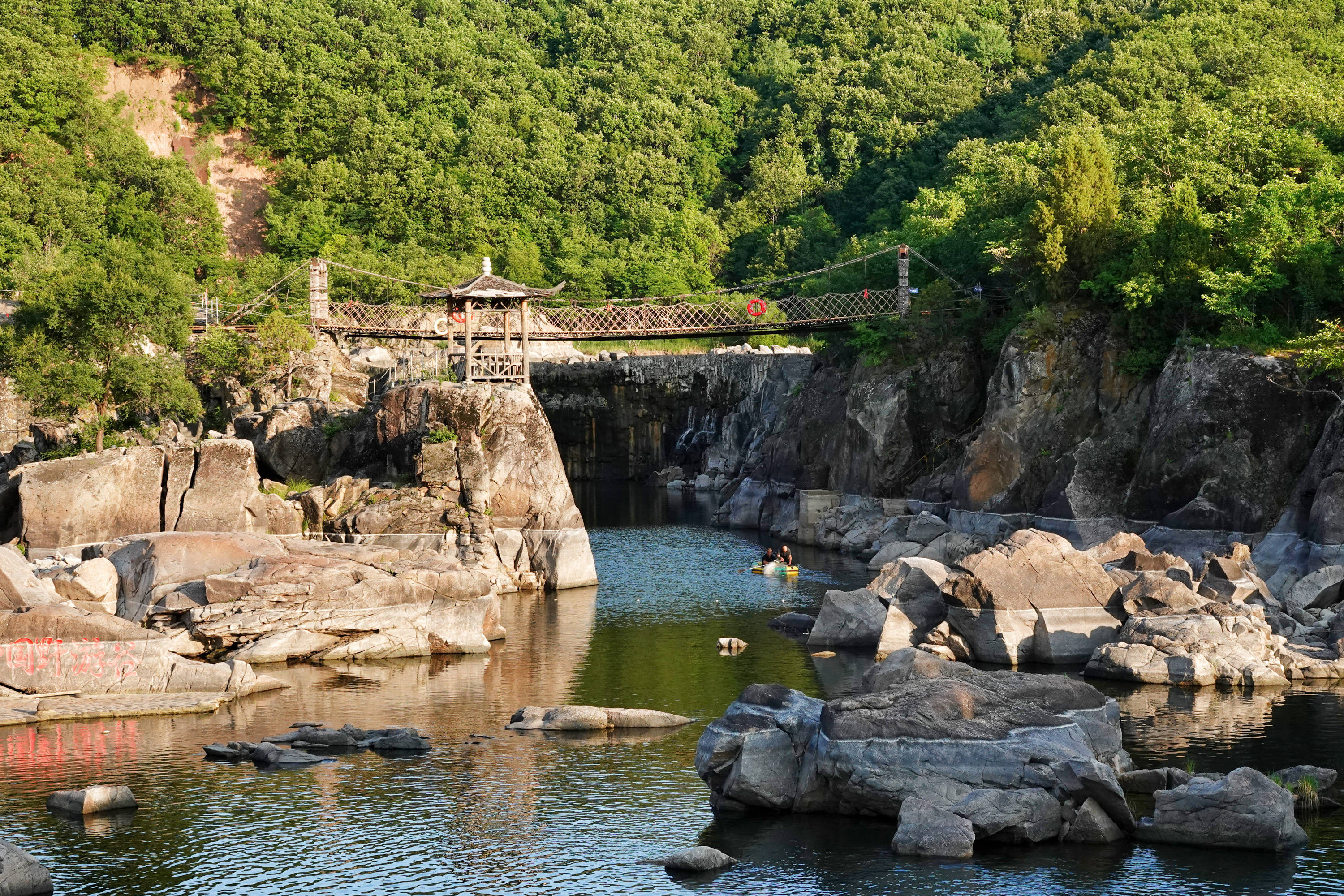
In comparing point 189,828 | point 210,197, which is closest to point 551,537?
point 189,828

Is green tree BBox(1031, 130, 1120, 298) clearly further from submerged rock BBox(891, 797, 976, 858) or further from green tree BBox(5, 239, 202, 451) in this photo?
submerged rock BBox(891, 797, 976, 858)

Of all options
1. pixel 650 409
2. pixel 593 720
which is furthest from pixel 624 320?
pixel 593 720

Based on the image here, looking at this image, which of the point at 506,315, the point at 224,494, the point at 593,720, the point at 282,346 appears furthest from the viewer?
the point at 282,346

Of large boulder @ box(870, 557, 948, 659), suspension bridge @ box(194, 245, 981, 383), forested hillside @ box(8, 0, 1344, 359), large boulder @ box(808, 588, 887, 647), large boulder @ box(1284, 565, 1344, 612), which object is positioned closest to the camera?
large boulder @ box(870, 557, 948, 659)

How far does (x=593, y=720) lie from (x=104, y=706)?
9934 mm

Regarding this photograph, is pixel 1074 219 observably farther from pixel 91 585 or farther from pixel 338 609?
pixel 91 585

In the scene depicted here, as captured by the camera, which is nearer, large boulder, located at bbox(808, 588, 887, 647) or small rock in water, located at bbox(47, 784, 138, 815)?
small rock in water, located at bbox(47, 784, 138, 815)

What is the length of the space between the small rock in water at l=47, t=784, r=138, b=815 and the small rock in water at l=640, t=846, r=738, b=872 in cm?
886

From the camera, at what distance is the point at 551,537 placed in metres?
44.4

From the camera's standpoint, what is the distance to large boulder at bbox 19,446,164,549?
3881 centimetres

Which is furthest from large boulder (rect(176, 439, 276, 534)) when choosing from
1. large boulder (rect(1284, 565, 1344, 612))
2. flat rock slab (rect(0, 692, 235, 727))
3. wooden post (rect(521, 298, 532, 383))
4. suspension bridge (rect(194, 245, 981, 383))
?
large boulder (rect(1284, 565, 1344, 612))

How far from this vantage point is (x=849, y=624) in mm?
34125

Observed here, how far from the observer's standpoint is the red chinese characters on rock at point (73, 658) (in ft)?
91.5

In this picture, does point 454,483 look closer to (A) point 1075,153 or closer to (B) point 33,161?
(A) point 1075,153
